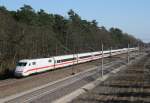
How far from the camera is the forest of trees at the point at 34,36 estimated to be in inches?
2677

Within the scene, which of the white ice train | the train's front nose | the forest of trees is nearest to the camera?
the train's front nose

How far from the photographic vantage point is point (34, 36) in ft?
273

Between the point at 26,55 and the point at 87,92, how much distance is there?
32988mm

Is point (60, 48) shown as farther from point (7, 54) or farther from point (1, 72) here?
point (1, 72)

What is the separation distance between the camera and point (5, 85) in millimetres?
45125

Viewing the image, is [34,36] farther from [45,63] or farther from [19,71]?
[19,71]

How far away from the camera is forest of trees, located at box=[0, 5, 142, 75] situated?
223 feet

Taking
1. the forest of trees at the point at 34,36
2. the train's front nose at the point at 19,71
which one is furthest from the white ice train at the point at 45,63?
the forest of trees at the point at 34,36

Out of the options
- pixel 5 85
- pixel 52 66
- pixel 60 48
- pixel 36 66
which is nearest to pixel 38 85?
pixel 5 85

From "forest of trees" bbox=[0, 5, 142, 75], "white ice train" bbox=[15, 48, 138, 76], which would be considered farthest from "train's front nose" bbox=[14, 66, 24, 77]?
"forest of trees" bbox=[0, 5, 142, 75]

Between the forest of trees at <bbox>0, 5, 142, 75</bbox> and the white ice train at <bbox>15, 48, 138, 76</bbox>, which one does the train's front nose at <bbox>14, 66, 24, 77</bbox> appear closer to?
the white ice train at <bbox>15, 48, 138, 76</bbox>

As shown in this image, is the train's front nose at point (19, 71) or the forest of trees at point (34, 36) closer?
A: the train's front nose at point (19, 71)

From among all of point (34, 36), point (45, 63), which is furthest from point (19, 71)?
point (34, 36)

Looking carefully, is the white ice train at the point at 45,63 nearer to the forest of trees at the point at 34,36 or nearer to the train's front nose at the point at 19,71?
the train's front nose at the point at 19,71
